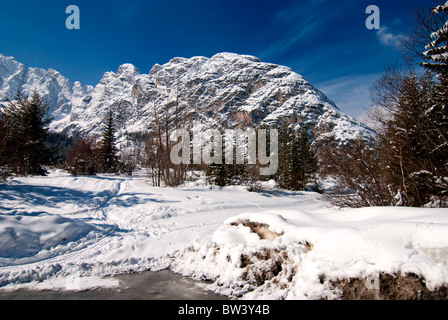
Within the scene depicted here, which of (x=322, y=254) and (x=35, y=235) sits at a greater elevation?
(x=322, y=254)

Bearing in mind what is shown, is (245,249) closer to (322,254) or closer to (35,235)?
(322,254)

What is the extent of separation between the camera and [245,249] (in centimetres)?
467

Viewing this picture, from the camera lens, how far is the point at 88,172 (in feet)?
87.4

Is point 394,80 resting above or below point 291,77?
below

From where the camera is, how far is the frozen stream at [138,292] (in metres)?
3.72

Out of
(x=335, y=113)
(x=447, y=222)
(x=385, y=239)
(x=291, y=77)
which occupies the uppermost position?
(x=291, y=77)

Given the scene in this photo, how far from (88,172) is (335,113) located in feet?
556

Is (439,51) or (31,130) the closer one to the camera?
(439,51)

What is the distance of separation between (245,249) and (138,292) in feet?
7.14

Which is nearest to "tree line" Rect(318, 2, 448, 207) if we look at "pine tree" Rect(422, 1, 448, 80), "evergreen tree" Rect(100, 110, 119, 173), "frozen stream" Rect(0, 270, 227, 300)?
"pine tree" Rect(422, 1, 448, 80)

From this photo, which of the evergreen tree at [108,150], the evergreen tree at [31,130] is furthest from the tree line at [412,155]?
the evergreen tree at [108,150]

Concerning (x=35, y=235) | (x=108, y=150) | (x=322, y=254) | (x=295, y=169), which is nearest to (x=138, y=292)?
(x=322, y=254)
